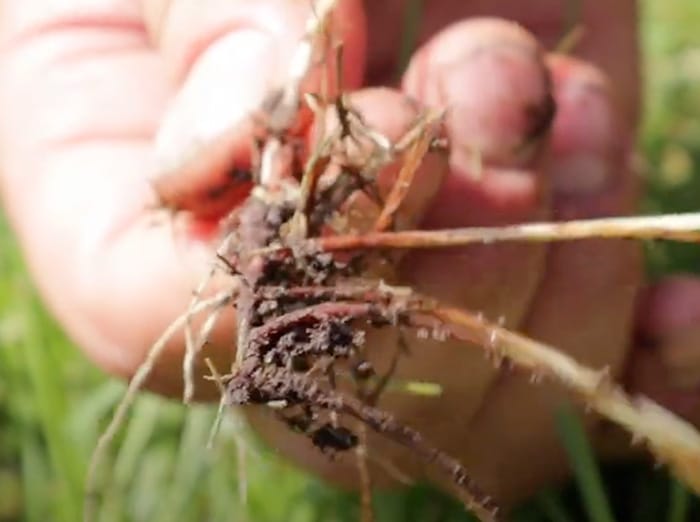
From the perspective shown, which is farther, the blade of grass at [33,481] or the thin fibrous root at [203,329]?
the blade of grass at [33,481]

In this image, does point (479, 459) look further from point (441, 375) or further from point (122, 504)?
point (122, 504)

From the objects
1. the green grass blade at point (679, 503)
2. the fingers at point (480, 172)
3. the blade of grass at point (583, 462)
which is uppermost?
the fingers at point (480, 172)

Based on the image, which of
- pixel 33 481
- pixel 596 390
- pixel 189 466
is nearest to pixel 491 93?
pixel 596 390

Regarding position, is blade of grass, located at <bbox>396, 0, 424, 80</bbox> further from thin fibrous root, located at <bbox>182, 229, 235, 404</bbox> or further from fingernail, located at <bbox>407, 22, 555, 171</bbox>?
thin fibrous root, located at <bbox>182, 229, 235, 404</bbox>

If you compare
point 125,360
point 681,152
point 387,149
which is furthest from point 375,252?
point 681,152

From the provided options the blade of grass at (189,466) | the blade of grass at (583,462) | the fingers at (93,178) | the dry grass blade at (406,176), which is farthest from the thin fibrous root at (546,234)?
the blade of grass at (189,466)

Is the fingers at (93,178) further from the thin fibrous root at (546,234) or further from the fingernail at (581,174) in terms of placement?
the fingernail at (581,174)
